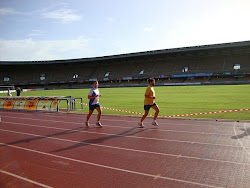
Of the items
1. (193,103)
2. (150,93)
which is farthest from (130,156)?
(193,103)

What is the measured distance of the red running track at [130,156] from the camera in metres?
4.61

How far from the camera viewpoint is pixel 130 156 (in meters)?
6.07

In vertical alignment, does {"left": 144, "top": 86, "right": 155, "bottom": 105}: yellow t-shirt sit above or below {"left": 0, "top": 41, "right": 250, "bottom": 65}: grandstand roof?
below

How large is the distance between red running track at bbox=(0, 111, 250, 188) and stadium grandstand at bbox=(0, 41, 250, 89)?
41.2m

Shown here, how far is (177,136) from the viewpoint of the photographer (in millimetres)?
8008

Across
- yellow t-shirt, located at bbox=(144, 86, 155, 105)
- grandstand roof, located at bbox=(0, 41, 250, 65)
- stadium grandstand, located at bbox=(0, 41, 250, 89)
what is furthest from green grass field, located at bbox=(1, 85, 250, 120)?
grandstand roof, located at bbox=(0, 41, 250, 65)

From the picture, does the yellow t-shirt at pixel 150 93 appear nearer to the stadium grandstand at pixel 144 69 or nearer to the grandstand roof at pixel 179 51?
the stadium grandstand at pixel 144 69

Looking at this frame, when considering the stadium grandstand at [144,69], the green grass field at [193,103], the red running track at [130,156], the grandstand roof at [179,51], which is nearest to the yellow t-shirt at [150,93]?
the red running track at [130,156]

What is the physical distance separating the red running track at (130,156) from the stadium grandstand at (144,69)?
1621 inches

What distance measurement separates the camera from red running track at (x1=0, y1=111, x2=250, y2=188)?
461 centimetres

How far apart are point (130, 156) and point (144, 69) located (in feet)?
187

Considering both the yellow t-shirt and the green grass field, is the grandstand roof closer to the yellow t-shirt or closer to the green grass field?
the green grass field

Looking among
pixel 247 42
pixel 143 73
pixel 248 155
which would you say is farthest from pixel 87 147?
pixel 143 73

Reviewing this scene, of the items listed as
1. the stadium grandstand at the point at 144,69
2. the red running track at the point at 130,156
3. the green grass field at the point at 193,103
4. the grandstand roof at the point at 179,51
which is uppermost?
the grandstand roof at the point at 179,51
